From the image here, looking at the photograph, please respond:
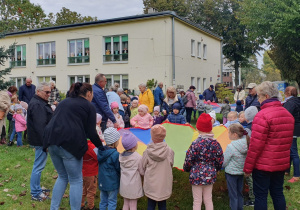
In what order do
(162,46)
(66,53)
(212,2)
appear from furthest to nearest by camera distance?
(212,2) < (66,53) < (162,46)

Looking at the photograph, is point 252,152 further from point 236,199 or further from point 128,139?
point 128,139

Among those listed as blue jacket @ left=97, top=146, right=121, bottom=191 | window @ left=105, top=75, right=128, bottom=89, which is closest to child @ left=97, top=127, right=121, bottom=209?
blue jacket @ left=97, top=146, right=121, bottom=191

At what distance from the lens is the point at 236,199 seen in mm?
4527

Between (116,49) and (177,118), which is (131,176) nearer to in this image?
(177,118)

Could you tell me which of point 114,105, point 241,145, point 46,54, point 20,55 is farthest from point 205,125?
point 20,55

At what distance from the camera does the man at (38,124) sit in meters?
5.17

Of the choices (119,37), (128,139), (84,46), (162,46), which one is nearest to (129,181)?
(128,139)

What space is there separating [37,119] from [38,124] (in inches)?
3.5

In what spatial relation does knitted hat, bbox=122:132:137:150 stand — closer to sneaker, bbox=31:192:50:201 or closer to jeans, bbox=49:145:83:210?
jeans, bbox=49:145:83:210

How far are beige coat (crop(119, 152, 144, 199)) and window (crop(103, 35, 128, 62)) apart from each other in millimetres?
21804

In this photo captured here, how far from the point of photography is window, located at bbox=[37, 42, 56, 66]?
29.0 m

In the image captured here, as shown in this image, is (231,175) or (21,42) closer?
(231,175)

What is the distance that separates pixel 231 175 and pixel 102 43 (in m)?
23.4

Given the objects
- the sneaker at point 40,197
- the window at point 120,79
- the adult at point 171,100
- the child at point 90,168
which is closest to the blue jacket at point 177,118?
the adult at point 171,100
